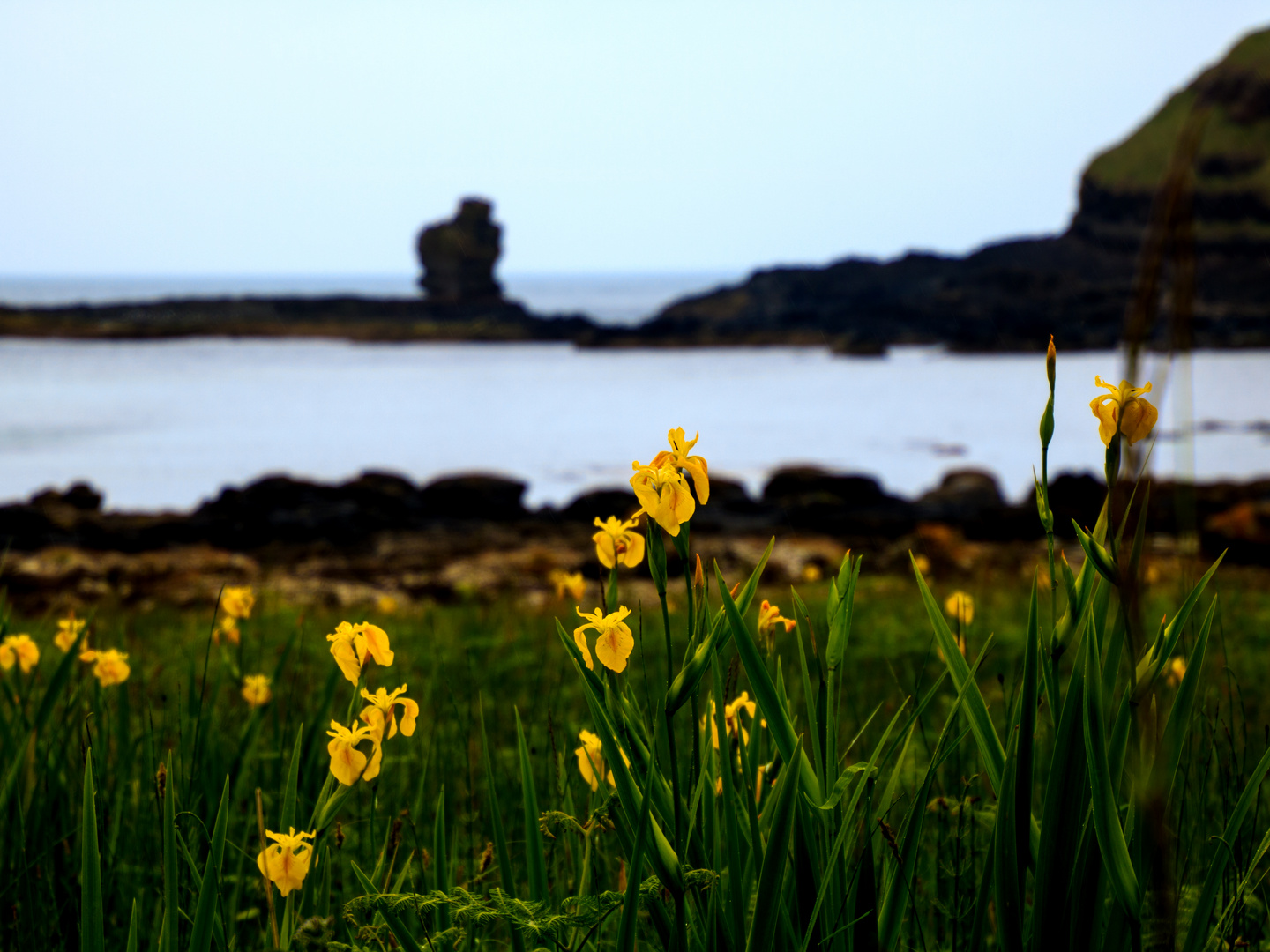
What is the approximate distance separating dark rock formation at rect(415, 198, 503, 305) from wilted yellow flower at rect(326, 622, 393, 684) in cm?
5440

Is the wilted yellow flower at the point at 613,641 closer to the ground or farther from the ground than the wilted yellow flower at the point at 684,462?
closer to the ground

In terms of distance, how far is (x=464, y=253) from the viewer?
180ft

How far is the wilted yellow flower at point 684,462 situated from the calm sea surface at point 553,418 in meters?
8.62

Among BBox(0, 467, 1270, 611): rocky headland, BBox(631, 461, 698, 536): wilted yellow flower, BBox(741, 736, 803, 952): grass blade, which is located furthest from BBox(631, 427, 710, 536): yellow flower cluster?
BBox(0, 467, 1270, 611): rocky headland

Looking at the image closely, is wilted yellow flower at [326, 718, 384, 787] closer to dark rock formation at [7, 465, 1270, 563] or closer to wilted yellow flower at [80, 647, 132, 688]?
wilted yellow flower at [80, 647, 132, 688]

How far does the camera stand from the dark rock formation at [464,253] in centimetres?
5441

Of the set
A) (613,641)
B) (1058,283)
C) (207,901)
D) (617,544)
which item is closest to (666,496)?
(613,641)

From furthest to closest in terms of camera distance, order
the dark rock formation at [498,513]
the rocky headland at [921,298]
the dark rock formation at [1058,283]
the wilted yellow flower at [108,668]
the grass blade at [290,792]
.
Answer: the rocky headland at [921,298], the dark rock formation at [1058,283], the dark rock formation at [498,513], the wilted yellow flower at [108,668], the grass blade at [290,792]

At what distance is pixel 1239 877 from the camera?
4.47ft

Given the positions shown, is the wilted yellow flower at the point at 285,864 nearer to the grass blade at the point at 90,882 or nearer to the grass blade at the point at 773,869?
the grass blade at the point at 90,882

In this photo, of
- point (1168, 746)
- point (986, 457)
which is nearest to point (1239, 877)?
point (1168, 746)

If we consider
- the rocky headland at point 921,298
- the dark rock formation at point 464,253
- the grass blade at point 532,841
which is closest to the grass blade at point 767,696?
the grass blade at point 532,841

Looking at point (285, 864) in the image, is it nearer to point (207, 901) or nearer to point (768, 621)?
point (207, 901)

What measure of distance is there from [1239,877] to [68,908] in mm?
1911
